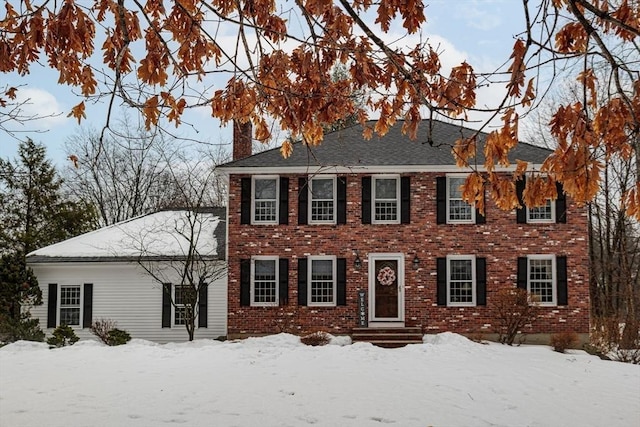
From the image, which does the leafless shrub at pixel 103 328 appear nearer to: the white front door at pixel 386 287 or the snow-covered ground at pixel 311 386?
the snow-covered ground at pixel 311 386

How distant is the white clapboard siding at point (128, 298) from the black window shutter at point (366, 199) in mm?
4593

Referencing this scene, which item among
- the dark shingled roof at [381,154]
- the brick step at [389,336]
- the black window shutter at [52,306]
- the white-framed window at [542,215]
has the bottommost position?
the brick step at [389,336]

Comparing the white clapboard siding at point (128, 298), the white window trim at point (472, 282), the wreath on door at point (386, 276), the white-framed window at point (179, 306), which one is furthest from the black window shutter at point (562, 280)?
the white-framed window at point (179, 306)

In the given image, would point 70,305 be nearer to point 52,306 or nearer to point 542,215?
point 52,306

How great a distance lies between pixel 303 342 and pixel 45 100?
10.4m

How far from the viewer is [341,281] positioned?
18.4 metres

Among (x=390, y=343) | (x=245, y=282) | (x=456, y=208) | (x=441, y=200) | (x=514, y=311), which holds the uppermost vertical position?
(x=441, y=200)

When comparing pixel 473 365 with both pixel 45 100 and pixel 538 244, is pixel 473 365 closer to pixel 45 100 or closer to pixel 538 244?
pixel 538 244

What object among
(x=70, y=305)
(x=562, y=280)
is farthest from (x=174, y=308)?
(x=562, y=280)

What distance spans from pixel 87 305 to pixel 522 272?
12.9m

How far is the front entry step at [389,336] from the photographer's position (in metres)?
17.0

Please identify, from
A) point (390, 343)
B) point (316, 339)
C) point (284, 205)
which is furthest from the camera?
point (284, 205)

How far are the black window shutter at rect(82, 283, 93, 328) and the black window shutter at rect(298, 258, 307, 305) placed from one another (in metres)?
6.40

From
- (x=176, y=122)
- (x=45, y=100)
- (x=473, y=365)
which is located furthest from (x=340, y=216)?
(x=176, y=122)
